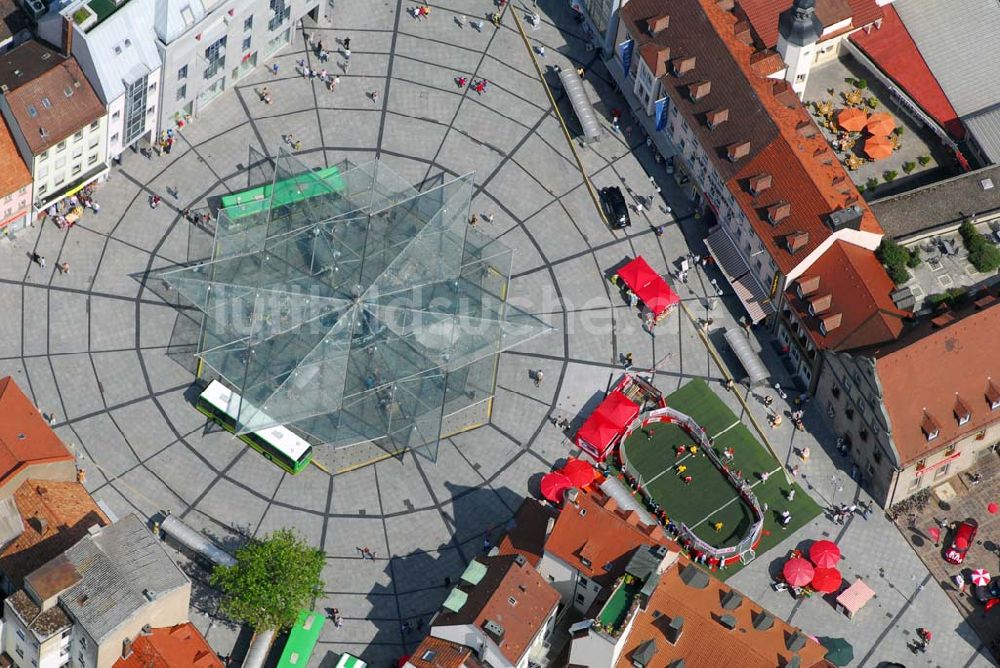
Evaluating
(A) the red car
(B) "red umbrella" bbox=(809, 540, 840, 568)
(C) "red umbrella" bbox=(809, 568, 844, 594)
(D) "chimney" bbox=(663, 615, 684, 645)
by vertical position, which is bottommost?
(A) the red car

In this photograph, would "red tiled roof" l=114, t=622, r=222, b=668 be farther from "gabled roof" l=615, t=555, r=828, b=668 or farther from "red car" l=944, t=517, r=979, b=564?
"red car" l=944, t=517, r=979, b=564

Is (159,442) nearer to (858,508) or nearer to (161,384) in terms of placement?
(161,384)

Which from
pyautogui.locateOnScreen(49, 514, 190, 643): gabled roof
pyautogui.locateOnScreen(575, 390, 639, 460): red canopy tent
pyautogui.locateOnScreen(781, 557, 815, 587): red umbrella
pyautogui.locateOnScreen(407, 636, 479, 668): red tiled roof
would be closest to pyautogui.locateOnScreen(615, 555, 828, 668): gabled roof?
pyautogui.locateOnScreen(781, 557, 815, 587): red umbrella

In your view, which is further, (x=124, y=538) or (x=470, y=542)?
(x=470, y=542)

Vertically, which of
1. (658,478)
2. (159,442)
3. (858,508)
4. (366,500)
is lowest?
(858,508)

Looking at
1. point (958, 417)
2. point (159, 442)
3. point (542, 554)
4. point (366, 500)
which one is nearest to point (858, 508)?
point (958, 417)

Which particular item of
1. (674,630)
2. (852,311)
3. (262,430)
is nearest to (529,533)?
(674,630)
